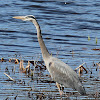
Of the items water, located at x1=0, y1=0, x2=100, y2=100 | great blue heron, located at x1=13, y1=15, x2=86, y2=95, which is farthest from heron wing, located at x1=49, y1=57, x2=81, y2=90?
water, located at x1=0, y1=0, x2=100, y2=100

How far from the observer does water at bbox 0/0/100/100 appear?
9633 millimetres

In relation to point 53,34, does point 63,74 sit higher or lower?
higher

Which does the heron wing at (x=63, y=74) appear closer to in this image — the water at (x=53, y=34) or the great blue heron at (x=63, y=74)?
the great blue heron at (x=63, y=74)

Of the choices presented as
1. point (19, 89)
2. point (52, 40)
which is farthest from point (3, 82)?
point (52, 40)

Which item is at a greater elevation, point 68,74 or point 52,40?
point 68,74

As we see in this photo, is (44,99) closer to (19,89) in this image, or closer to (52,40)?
(19,89)

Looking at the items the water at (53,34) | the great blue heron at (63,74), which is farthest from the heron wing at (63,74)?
the water at (53,34)

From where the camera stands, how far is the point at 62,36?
1600 cm

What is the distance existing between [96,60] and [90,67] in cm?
111

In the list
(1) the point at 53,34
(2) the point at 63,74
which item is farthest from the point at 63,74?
(1) the point at 53,34

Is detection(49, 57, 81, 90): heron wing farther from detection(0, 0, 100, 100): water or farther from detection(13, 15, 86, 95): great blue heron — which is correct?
detection(0, 0, 100, 100): water

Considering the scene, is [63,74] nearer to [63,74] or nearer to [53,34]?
[63,74]

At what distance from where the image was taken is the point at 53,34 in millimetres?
16469

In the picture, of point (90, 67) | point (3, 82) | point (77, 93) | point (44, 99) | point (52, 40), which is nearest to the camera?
point (44, 99)
